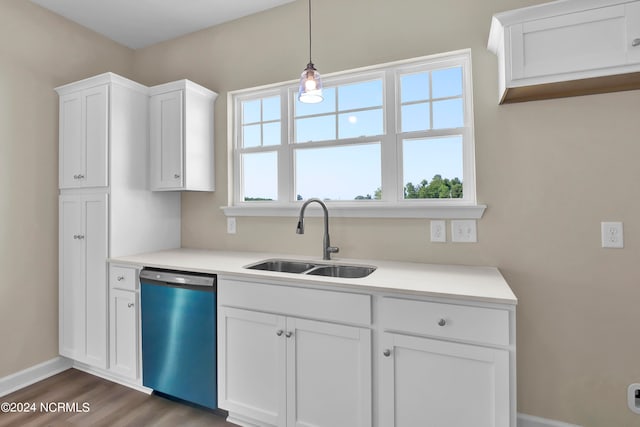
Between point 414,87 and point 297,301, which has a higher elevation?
point 414,87

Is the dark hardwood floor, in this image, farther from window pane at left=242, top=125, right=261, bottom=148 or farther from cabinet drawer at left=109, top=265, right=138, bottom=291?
window pane at left=242, top=125, right=261, bottom=148

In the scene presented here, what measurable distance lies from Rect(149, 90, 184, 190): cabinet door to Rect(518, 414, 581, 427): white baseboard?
2642mm

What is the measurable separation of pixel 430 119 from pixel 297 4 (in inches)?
51.8

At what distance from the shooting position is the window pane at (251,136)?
2.75 metres

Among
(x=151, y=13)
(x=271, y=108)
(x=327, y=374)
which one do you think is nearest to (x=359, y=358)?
(x=327, y=374)

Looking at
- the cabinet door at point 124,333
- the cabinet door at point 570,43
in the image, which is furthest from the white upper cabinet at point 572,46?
the cabinet door at point 124,333

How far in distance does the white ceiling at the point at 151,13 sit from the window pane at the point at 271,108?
674 mm

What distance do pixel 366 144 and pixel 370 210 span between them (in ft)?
1.56

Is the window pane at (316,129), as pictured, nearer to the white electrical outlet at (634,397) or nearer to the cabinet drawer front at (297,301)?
the cabinet drawer front at (297,301)

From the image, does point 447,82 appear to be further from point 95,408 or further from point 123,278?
point 95,408

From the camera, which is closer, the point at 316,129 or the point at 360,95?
the point at 360,95

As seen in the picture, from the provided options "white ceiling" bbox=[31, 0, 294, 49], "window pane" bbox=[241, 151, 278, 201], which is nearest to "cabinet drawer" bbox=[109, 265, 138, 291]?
"window pane" bbox=[241, 151, 278, 201]

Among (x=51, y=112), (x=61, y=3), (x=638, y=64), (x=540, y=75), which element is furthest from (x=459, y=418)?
(x=61, y=3)

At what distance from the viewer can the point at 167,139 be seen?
2590 millimetres
